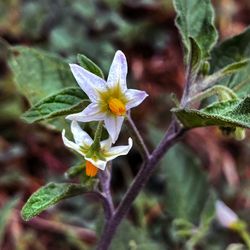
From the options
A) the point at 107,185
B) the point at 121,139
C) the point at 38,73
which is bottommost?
the point at 121,139

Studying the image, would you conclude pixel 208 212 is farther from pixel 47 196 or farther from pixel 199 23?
pixel 47 196

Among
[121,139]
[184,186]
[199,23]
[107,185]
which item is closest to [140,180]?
[107,185]

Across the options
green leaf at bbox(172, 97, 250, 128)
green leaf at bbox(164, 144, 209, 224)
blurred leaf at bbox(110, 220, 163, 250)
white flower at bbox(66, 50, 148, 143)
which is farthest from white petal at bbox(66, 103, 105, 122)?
green leaf at bbox(164, 144, 209, 224)

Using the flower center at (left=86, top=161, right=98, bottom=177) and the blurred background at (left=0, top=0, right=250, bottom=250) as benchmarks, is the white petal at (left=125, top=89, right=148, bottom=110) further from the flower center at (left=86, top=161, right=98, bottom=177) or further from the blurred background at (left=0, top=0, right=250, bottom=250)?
the blurred background at (left=0, top=0, right=250, bottom=250)

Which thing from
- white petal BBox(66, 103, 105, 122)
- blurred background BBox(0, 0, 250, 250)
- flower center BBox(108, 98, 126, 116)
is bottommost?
blurred background BBox(0, 0, 250, 250)

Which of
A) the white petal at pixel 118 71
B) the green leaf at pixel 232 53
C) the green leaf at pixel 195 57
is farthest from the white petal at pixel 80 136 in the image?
the green leaf at pixel 232 53

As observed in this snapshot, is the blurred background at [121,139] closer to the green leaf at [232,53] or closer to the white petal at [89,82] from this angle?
the green leaf at [232,53]
